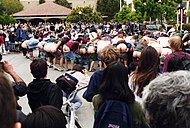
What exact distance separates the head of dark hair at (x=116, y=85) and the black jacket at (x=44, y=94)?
695 mm

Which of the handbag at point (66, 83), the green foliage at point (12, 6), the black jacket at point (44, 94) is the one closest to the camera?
the black jacket at point (44, 94)

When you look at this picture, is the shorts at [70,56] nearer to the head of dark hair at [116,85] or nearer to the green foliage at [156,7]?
the head of dark hair at [116,85]

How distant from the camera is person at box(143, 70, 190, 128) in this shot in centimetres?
185

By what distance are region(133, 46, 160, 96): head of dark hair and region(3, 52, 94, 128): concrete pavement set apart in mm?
2686

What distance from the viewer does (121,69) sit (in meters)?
3.18

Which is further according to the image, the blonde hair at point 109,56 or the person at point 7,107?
the blonde hair at point 109,56

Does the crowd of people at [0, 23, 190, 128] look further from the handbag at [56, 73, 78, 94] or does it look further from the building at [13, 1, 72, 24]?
the building at [13, 1, 72, 24]

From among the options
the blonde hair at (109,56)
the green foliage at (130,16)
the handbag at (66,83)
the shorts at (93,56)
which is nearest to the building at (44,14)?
the green foliage at (130,16)

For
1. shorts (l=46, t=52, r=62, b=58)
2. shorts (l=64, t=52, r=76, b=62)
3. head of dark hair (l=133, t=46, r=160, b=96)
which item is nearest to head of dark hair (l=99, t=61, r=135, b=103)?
head of dark hair (l=133, t=46, r=160, b=96)

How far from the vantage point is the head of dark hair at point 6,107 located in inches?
54.1

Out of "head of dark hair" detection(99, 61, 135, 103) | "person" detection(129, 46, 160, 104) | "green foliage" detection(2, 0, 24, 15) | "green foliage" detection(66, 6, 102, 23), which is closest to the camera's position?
"head of dark hair" detection(99, 61, 135, 103)

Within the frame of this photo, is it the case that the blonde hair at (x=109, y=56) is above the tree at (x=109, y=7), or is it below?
below

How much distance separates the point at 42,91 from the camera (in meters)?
3.74

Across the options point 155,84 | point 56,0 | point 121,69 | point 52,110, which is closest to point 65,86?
point 121,69
